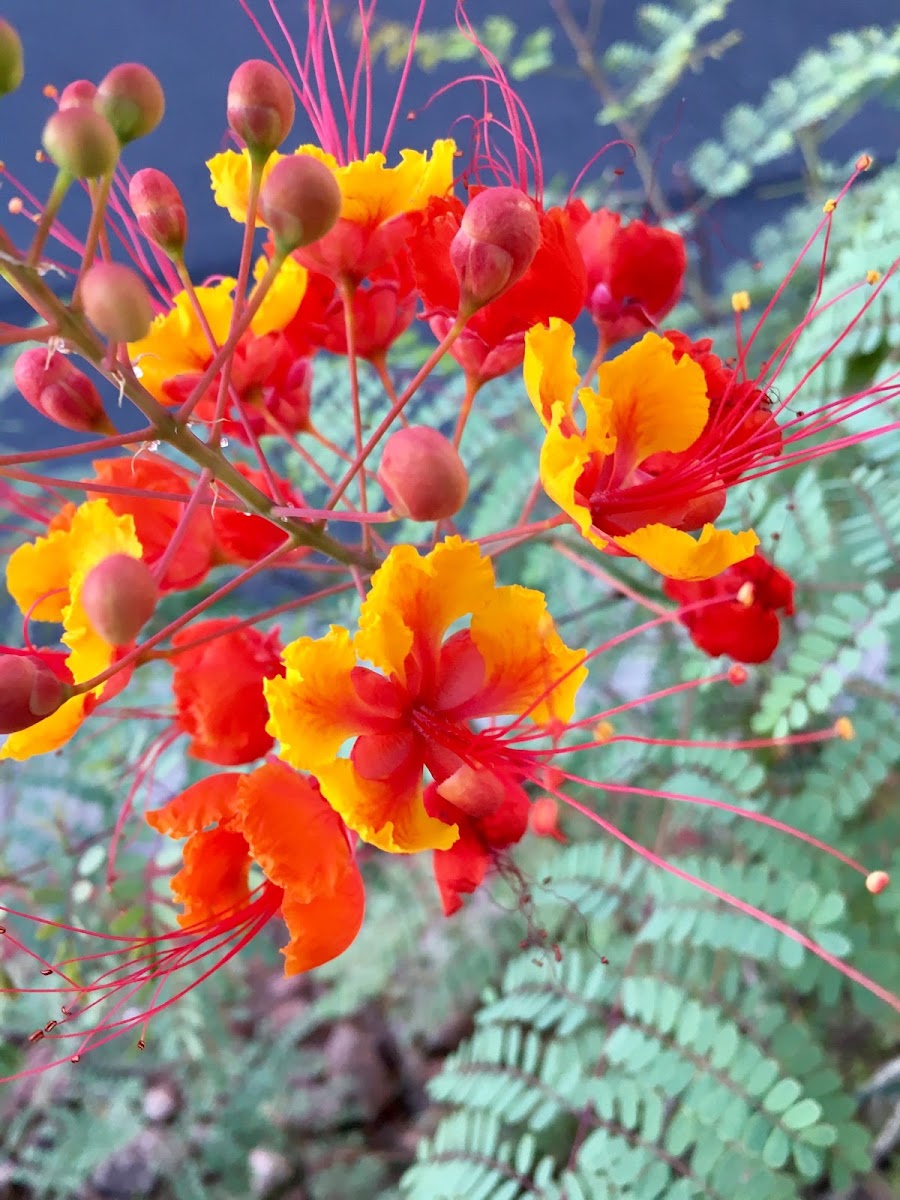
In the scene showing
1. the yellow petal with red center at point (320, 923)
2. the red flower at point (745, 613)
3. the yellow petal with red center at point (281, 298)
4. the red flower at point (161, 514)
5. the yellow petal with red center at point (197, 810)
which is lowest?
the yellow petal with red center at point (320, 923)

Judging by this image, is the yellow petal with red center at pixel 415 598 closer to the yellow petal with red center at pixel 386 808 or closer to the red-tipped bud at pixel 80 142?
the yellow petal with red center at pixel 386 808

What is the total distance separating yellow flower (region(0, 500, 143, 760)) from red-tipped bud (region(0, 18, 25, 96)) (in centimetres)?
25

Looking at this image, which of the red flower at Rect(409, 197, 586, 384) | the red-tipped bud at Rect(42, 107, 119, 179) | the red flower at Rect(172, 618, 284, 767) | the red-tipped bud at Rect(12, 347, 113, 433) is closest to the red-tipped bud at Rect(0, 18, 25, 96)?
the red-tipped bud at Rect(42, 107, 119, 179)

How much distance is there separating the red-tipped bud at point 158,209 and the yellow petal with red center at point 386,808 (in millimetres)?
348

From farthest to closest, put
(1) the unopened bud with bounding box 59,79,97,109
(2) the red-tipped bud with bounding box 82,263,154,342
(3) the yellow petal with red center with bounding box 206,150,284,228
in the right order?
(3) the yellow petal with red center with bounding box 206,150,284,228, (1) the unopened bud with bounding box 59,79,97,109, (2) the red-tipped bud with bounding box 82,263,154,342

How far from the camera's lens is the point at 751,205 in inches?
A: 96.7

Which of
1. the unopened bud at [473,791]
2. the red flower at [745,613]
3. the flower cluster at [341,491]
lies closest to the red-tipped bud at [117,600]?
the flower cluster at [341,491]

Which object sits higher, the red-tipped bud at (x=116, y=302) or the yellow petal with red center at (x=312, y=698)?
the red-tipped bud at (x=116, y=302)

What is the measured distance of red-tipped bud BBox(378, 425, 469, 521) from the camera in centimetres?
52

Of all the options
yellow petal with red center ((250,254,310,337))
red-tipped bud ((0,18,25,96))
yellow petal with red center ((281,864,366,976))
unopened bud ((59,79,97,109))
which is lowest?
yellow petal with red center ((281,864,366,976))

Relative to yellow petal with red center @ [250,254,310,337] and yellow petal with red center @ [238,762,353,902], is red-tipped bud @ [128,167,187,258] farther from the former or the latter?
yellow petal with red center @ [238,762,353,902]

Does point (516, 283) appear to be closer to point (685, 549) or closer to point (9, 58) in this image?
point (685, 549)

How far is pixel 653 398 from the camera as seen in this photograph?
2.13 feet

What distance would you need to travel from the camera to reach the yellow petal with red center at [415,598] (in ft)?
1.93
